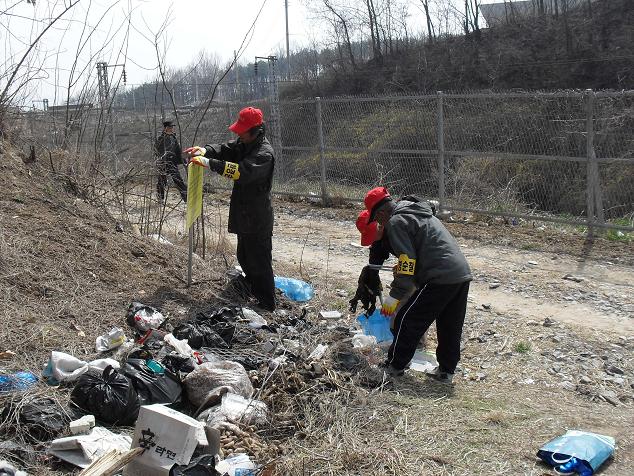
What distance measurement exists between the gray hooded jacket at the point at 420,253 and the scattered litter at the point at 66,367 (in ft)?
6.68

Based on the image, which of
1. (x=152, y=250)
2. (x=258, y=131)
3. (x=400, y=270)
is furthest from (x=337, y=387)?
(x=152, y=250)

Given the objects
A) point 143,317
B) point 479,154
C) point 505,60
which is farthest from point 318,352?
point 505,60

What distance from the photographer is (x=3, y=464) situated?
3.44m

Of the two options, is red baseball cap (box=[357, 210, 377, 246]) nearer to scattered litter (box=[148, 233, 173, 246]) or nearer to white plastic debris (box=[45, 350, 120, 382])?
white plastic debris (box=[45, 350, 120, 382])

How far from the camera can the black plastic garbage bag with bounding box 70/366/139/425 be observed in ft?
13.3

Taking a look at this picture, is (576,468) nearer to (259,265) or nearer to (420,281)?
(420,281)

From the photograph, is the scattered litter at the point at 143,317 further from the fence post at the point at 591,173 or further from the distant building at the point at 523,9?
the distant building at the point at 523,9

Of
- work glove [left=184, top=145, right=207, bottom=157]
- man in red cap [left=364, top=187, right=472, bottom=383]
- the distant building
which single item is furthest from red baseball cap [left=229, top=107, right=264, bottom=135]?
the distant building

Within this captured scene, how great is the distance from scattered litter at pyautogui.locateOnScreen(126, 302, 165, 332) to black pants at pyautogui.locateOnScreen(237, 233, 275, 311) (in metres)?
1.06

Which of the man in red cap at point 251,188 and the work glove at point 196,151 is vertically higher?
the work glove at point 196,151

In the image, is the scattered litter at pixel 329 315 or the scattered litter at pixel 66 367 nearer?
the scattered litter at pixel 66 367

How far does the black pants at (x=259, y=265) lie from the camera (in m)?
6.24

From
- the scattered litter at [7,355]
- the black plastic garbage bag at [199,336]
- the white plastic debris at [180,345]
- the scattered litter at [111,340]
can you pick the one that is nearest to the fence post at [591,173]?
the black plastic garbage bag at [199,336]

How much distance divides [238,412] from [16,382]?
1348 mm
